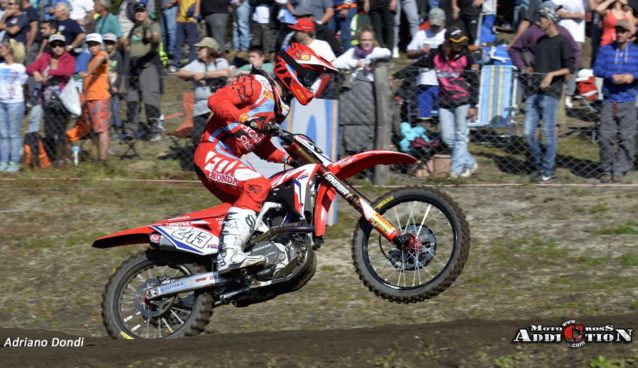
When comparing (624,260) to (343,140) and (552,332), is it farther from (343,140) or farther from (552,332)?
(343,140)

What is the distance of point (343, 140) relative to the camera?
40.3ft

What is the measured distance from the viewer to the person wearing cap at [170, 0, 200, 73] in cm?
1633

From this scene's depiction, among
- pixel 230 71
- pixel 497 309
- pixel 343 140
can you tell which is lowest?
pixel 497 309

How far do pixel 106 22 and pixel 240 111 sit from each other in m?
8.99

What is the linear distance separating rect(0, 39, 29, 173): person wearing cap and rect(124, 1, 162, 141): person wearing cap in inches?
58.0

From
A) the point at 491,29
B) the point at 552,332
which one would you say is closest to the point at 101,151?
the point at 491,29

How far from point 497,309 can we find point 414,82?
4718mm

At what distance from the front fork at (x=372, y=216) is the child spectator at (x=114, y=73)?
22.3 feet

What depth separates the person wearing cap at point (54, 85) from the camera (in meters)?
13.3

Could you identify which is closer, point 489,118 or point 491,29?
point 489,118

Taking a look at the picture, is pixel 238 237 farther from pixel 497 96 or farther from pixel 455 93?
pixel 497 96

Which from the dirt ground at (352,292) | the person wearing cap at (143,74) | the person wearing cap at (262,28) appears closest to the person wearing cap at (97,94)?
the person wearing cap at (143,74)

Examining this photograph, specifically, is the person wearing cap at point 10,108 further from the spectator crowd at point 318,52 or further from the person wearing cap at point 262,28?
the person wearing cap at point 262,28

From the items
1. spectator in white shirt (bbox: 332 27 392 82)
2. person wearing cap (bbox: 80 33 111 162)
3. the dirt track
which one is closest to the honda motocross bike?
the dirt track
